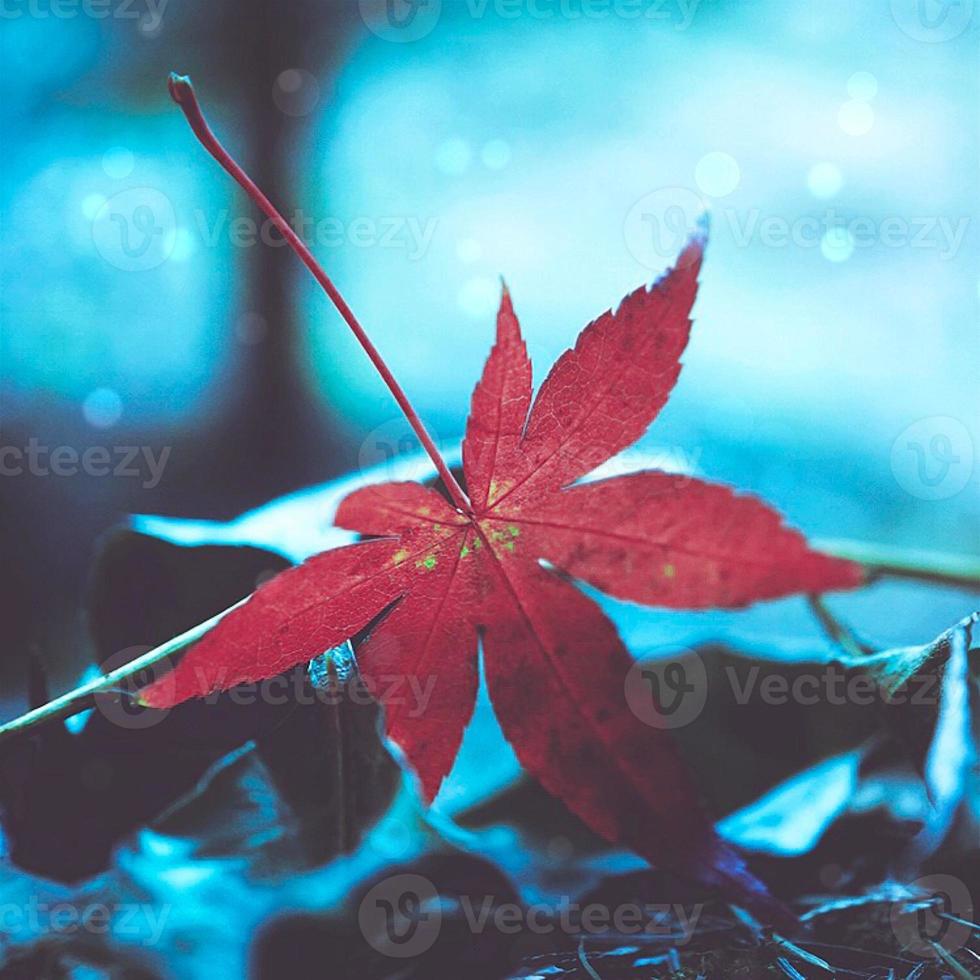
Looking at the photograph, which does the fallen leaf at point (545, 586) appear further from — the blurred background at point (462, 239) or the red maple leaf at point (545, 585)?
the blurred background at point (462, 239)

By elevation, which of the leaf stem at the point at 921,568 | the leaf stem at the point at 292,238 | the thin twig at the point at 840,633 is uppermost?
the leaf stem at the point at 292,238

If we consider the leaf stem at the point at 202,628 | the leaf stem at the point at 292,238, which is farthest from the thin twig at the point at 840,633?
the leaf stem at the point at 292,238

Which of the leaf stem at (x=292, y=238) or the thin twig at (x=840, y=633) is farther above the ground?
the leaf stem at (x=292, y=238)

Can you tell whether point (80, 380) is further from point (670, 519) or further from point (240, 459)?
point (670, 519)

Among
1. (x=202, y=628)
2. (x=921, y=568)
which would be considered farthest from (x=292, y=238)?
(x=921, y=568)

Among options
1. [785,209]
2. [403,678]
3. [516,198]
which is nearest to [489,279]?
[516,198]
